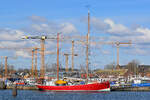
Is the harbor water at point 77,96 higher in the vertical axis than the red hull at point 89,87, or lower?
lower

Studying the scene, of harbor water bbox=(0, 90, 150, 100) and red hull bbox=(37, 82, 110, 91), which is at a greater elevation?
red hull bbox=(37, 82, 110, 91)

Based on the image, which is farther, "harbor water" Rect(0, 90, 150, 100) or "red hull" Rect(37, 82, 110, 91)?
"red hull" Rect(37, 82, 110, 91)

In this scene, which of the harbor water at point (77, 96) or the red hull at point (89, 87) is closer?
the harbor water at point (77, 96)

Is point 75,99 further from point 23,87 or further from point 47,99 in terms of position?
point 23,87

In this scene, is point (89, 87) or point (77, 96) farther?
point (89, 87)

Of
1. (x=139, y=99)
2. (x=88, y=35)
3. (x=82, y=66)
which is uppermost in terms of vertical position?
(x=88, y=35)

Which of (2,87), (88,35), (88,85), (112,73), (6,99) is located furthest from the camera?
(112,73)

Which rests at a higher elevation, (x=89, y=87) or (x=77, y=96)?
(x=89, y=87)

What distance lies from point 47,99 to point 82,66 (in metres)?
34.2

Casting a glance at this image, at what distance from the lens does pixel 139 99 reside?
93.8m

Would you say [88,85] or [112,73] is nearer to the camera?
[88,85]

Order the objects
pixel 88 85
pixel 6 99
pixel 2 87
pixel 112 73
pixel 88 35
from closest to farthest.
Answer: pixel 6 99 < pixel 88 85 < pixel 88 35 < pixel 2 87 < pixel 112 73

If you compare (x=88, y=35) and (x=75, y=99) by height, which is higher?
(x=88, y=35)

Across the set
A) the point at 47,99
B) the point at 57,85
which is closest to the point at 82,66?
the point at 57,85
